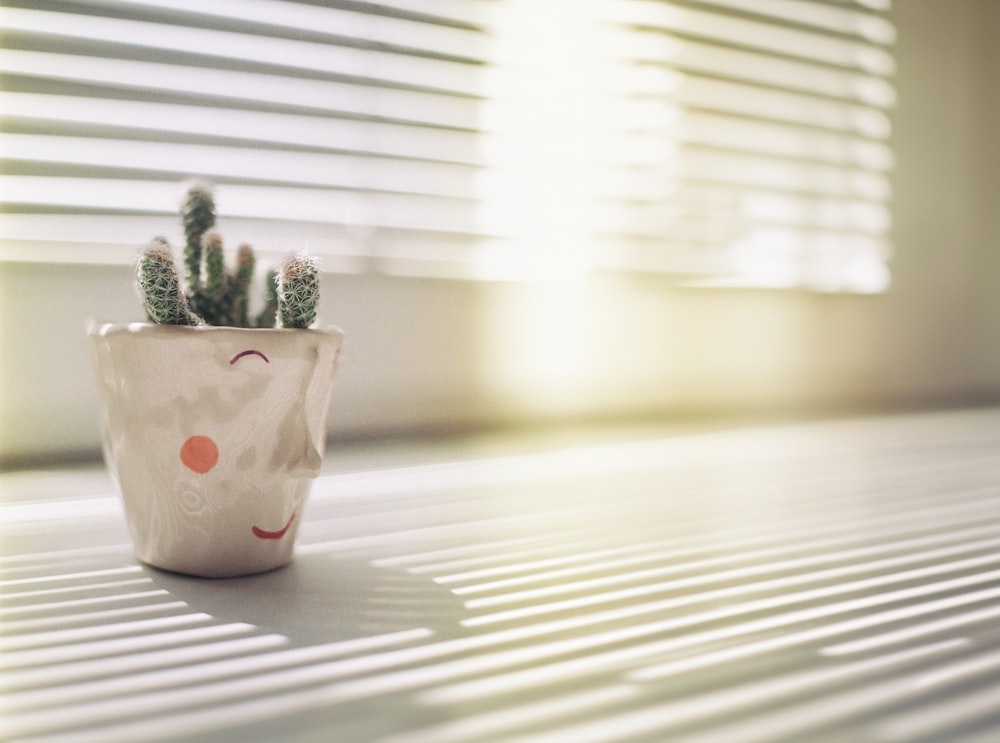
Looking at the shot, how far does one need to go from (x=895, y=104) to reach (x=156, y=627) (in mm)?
1936

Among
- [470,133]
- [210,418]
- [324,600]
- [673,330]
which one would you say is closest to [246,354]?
[210,418]

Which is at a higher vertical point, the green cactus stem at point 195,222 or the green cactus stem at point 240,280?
the green cactus stem at point 195,222

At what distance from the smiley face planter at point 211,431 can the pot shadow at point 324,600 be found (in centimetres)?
2

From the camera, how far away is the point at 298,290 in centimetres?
54

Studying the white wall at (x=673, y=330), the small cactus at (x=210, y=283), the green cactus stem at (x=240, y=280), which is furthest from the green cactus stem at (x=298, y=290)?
the white wall at (x=673, y=330)

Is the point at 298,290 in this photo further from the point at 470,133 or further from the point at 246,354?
the point at 470,133

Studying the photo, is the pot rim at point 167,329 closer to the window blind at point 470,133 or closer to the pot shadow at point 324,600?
the pot shadow at point 324,600

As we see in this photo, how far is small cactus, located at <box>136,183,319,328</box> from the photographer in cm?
52

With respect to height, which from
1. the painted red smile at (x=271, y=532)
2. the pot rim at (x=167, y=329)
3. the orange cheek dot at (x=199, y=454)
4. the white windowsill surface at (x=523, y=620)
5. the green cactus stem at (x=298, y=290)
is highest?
the green cactus stem at (x=298, y=290)

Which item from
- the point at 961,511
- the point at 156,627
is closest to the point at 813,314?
the point at 961,511

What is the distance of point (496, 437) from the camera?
1.24 metres

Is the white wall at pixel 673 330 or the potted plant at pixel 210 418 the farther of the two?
the white wall at pixel 673 330

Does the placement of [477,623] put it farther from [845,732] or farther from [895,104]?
[895,104]

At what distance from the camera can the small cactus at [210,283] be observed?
Answer: 0.52 m
